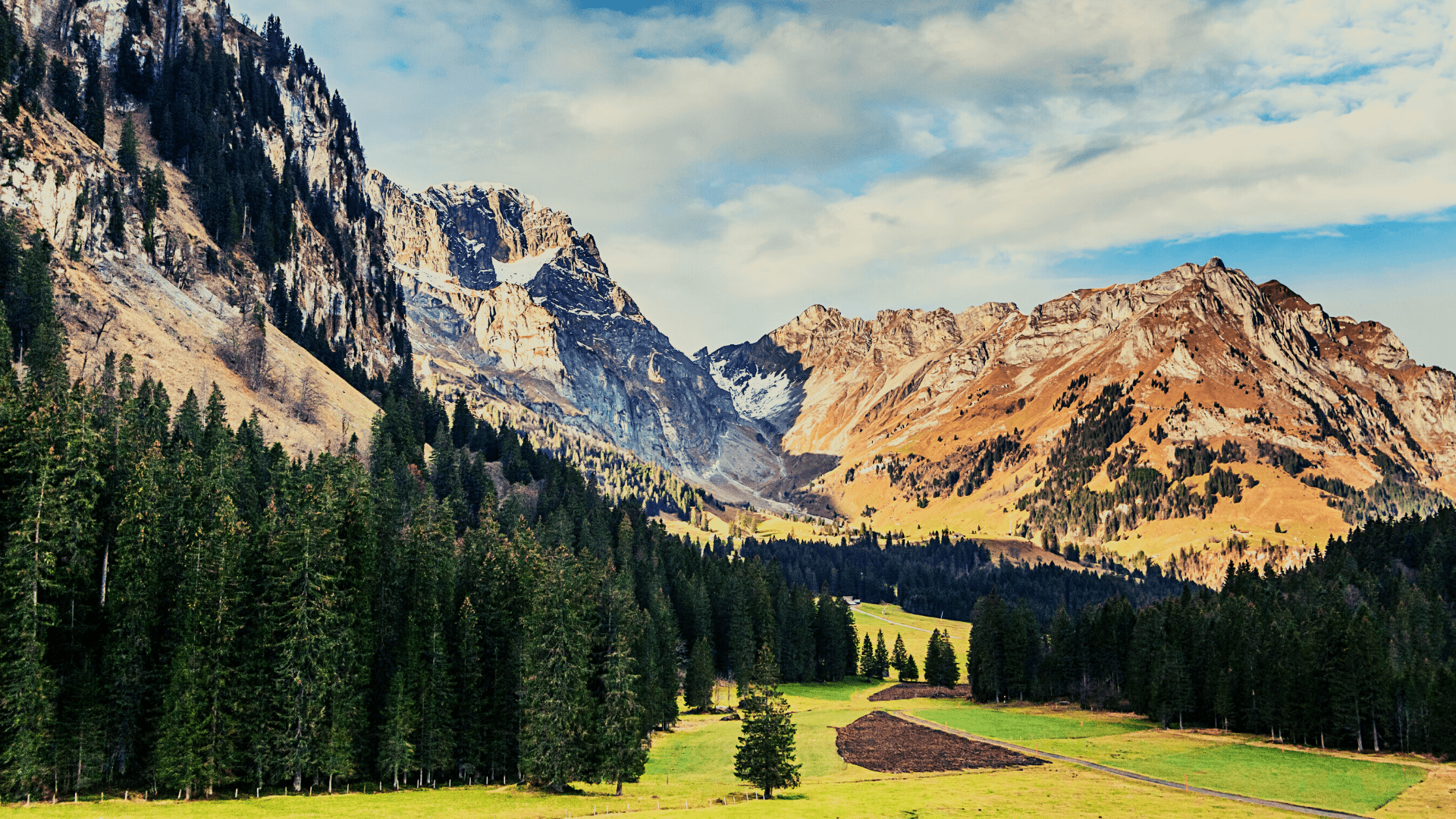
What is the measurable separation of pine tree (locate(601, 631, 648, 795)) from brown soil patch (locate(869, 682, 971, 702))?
87.0 meters

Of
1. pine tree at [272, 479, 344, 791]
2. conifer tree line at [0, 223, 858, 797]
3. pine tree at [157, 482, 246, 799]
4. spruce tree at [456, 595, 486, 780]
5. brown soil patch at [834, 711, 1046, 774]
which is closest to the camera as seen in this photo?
pine tree at [157, 482, 246, 799]

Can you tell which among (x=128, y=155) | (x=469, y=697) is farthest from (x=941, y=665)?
(x=128, y=155)

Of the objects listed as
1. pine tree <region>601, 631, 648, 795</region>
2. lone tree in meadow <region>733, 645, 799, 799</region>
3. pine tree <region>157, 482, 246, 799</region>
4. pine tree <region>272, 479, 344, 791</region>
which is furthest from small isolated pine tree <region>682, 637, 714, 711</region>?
pine tree <region>157, 482, 246, 799</region>

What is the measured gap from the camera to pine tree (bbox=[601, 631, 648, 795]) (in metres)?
68.0

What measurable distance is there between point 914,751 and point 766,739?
35.1 m

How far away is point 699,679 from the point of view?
126m

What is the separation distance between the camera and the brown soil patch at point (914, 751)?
85.9m

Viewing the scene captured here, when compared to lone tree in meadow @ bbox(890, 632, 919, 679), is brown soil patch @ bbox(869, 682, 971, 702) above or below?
below

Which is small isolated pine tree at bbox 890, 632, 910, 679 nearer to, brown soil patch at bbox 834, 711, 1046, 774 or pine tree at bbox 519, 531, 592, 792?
brown soil patch at bbox 834, 711, 1046, 774

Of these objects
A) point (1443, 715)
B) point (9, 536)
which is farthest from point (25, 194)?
point (1443, 715)

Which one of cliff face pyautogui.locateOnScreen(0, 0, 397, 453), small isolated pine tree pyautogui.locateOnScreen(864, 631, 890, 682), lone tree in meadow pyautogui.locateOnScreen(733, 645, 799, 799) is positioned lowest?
small isolated pine tree pyautogui.locateOnScreen(864, 631, 890, 682)

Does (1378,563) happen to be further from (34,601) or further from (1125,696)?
(34,601)

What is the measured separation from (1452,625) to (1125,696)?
4657cm

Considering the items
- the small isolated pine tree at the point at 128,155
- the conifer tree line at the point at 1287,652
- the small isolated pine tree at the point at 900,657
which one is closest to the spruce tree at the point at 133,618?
the conifer tree line at the point at 1287,652
